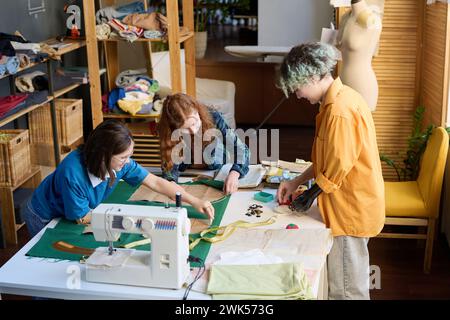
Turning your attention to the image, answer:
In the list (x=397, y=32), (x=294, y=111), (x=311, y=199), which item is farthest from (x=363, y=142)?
(x=294, y=111)

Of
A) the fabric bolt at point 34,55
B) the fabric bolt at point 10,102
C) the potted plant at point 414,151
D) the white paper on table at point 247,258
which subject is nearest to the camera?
the white paper on table at point 247,258

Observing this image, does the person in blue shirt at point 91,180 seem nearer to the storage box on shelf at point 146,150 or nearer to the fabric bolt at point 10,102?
the fabric bolt at point 10,102

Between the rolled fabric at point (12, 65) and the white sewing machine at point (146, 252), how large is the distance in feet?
7.21

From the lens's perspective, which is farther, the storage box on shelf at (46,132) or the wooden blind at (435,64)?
the storage box on shelf at (46,132)

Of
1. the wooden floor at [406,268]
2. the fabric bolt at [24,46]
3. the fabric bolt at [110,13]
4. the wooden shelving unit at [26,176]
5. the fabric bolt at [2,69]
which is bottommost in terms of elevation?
the wooden floor at [406,268]

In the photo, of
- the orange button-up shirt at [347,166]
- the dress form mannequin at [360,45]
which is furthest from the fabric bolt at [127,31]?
the orange button-up shirt at [347,166]

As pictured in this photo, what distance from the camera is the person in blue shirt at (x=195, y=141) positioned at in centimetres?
322

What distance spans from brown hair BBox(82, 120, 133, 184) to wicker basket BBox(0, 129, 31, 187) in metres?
1.82

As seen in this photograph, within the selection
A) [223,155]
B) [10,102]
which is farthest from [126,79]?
[223,155]

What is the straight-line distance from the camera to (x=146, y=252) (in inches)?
96.8

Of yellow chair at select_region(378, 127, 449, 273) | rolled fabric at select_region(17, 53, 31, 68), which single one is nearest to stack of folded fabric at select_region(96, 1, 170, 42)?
rolled fabric at select_region(17, 53, 31, 68)
